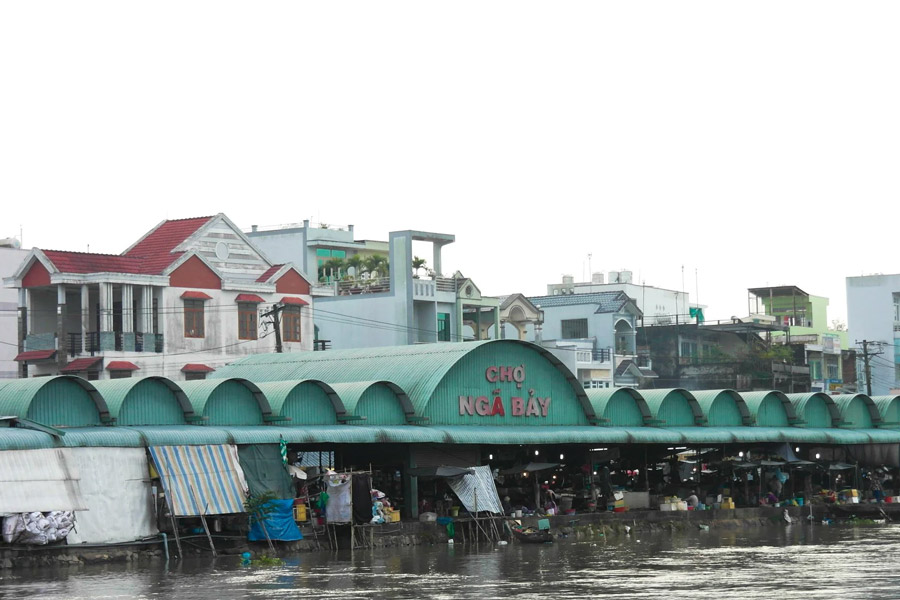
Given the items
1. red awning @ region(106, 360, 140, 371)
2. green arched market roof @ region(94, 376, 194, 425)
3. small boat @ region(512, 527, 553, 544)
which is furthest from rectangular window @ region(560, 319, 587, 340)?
green arched market roof @ region(94, 376, 194, 425)

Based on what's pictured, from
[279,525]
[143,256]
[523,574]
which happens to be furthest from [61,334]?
[523,574]

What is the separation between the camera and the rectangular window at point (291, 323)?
63750 millimetres

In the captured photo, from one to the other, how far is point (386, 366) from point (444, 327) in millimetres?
27224

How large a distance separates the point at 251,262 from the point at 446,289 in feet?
40.6

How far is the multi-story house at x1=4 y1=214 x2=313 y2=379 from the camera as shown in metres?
57.2

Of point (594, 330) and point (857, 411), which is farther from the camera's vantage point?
point (594, 330)

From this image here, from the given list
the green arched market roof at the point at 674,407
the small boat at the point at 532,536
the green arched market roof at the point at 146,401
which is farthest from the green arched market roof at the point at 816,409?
the green arched market roof at the point at 146,401

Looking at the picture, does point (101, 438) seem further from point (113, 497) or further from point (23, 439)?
point (23, 439)

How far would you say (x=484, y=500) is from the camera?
4119cm

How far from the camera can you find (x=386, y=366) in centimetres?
4628

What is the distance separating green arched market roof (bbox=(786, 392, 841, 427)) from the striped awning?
29.2 meters

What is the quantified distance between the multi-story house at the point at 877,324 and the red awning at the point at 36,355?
213 ft

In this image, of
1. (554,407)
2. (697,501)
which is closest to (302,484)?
(554,407)

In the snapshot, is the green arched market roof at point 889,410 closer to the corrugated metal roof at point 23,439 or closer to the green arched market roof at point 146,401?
the green arched market roof at point 146,401
